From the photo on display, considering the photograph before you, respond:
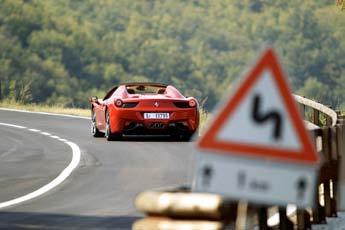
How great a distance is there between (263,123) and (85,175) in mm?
11517

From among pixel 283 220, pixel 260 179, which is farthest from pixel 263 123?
pixel 283 220

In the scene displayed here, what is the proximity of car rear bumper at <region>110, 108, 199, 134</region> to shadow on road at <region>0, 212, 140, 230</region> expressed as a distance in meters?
10.3

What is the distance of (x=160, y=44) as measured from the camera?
154m

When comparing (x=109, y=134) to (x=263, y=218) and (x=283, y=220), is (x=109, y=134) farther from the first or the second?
(x=263, y=218)

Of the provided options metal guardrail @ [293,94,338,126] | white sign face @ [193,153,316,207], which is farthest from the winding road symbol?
metal guardrail @ [293,94,338,126]

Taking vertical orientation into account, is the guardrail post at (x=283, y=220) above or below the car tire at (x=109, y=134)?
below

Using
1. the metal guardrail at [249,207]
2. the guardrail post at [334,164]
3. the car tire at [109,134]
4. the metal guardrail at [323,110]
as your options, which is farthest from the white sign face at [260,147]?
the car tire at [109,134]

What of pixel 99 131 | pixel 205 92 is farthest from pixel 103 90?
pixel 99 131

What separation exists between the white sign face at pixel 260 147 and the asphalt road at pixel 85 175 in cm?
545

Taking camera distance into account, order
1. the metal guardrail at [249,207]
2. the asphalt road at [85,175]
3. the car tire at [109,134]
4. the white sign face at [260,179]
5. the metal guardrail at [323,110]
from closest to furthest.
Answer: the white sign face at [260,179] → the metal guardrail at [249,207] → the asphalt road at [85,175] → the metal guardrail at [323,110] → the car tire at [109,134]

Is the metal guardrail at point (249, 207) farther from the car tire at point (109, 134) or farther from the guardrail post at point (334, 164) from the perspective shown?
the car tire at point (109, 134)

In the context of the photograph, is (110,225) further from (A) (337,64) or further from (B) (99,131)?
(A) (337,64)

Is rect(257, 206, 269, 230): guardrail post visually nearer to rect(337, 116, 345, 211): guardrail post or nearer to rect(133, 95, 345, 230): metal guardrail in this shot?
rect(133, 95, 345, 230): metal guardrail

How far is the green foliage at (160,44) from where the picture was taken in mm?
125125
